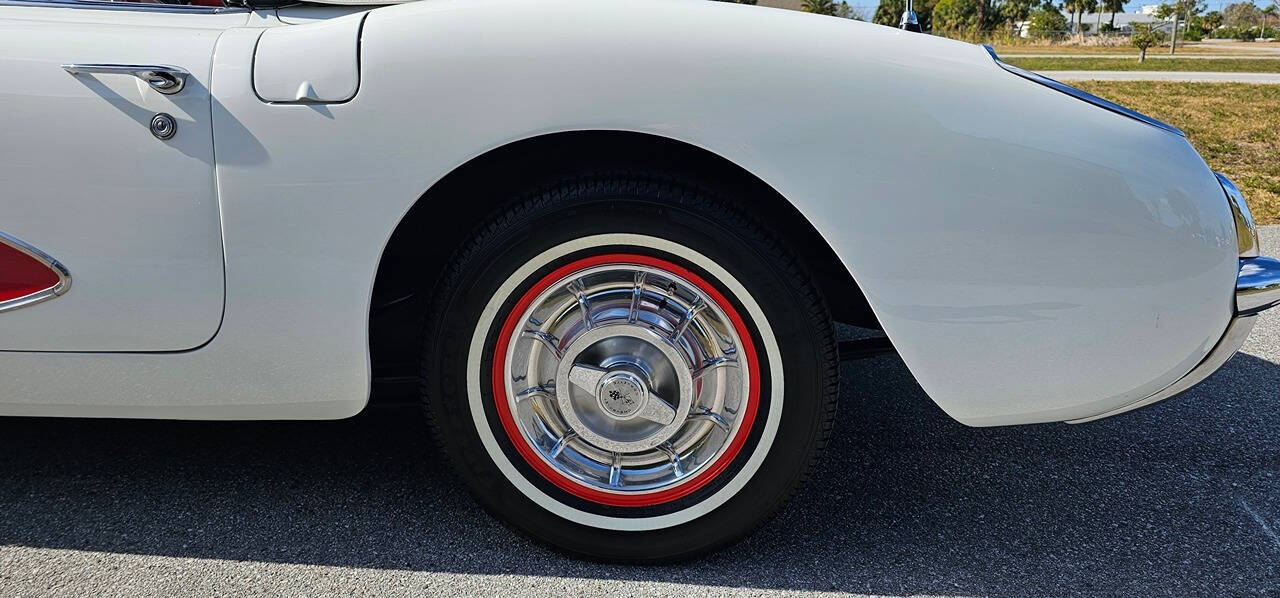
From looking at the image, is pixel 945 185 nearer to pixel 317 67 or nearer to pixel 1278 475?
pixel 317 67

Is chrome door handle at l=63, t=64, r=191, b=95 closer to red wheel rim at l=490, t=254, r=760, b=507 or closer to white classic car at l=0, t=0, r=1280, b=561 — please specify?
white classic car at l=0, t=0, r=1280, b=561

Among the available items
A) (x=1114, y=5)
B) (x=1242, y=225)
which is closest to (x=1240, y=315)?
(x=1242, y=225)

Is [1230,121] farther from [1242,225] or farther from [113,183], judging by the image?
[113,183]

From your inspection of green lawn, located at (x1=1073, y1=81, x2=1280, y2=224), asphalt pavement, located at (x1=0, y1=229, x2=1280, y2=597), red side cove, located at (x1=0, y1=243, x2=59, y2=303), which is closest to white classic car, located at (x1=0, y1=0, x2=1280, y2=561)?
red side cove, located at (x1=0, y1=243, x2=59, y2=303)

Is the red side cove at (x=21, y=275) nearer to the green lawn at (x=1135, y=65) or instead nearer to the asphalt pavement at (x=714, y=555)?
the asphalt pavement at (x=714, y=555)

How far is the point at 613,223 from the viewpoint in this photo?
6.10 ft

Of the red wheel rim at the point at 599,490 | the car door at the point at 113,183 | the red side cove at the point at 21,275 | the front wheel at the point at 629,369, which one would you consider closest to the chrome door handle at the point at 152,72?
the car door at the point at 113,183

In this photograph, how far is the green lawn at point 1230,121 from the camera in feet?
22.0

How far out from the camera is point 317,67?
182 cm

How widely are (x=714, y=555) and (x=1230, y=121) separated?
9.33 m

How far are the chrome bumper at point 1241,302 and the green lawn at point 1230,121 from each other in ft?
14.1

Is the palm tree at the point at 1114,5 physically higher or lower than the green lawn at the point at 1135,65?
higher

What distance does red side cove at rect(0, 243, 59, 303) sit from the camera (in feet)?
6.04

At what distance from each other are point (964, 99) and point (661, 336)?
2.32 feet
